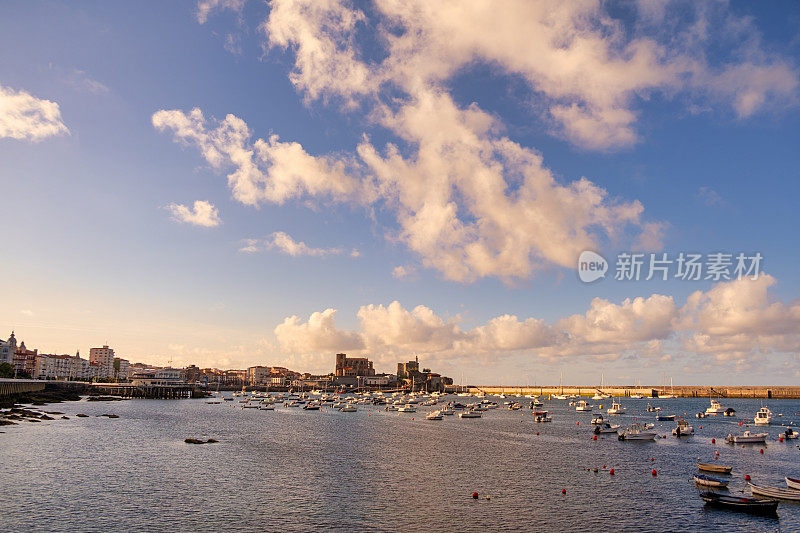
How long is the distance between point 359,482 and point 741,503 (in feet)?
126

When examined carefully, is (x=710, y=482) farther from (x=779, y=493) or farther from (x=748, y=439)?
(x=748, y=439)

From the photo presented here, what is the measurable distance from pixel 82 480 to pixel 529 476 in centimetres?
5128

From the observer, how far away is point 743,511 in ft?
157

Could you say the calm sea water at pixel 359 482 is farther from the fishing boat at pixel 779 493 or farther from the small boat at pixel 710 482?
the small boat at pixel 710 482

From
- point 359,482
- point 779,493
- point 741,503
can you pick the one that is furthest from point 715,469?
point 359,482

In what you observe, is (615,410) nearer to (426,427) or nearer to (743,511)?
(426,427)

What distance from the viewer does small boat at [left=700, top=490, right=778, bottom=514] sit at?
47.3 meters

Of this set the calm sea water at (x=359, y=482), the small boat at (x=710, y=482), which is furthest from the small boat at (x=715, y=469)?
the small boat at (x=710, y=482)

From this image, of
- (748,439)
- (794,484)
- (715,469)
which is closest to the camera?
(794,484)

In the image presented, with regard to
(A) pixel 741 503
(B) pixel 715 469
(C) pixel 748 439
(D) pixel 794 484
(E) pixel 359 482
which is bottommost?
(C) pixel 748 439

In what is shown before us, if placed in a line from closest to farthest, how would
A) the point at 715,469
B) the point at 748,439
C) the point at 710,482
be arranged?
1. the point at 710,482
2. the point at 715,469
3. the point at 748,439

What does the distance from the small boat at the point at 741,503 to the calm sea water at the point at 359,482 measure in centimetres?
104

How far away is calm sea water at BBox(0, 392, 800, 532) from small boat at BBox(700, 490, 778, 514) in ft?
3.43

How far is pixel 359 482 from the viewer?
58375mm
